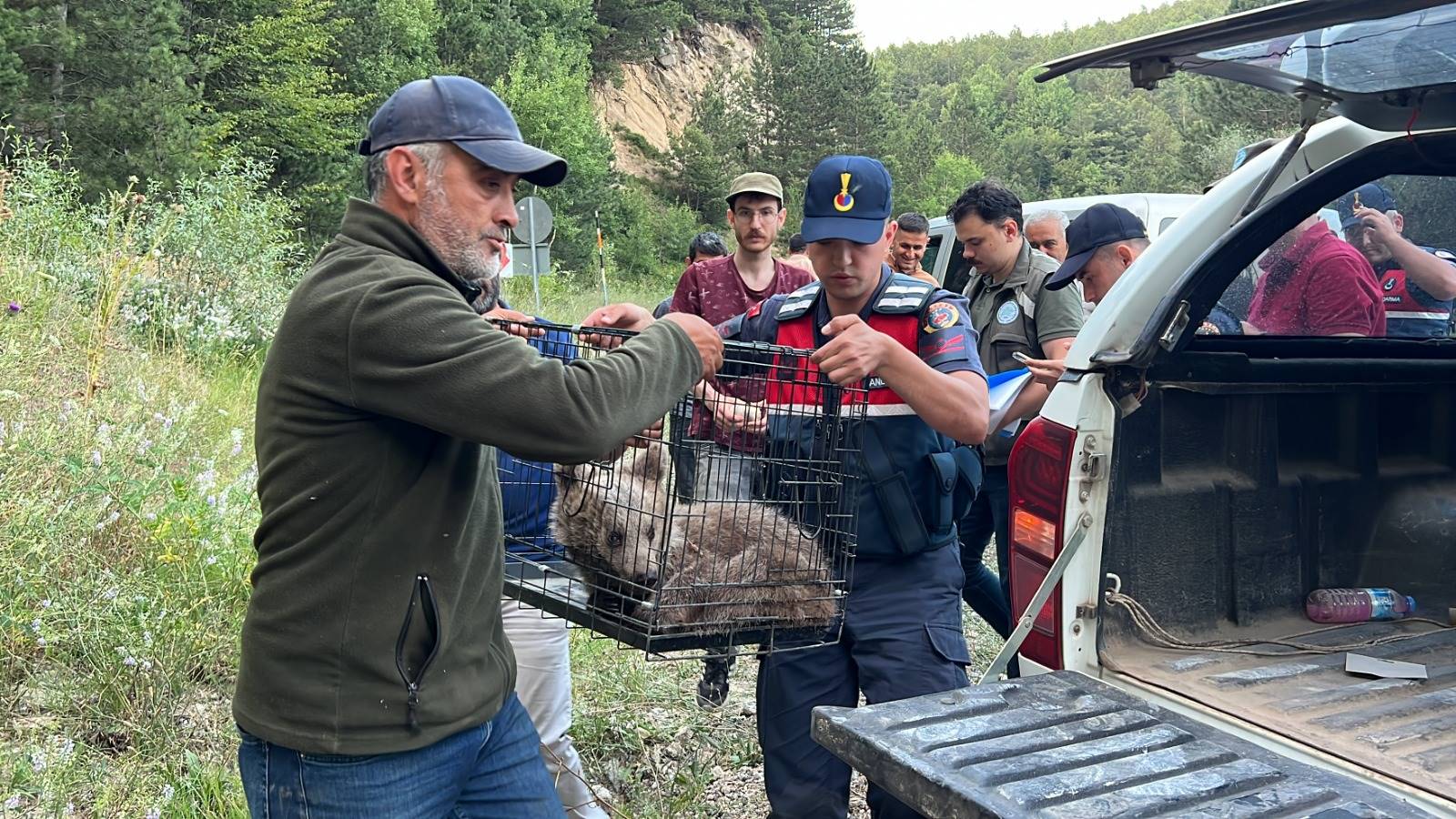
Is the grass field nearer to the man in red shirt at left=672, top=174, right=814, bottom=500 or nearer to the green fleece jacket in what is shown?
the green fleece jacket

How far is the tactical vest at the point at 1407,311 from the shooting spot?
379cm

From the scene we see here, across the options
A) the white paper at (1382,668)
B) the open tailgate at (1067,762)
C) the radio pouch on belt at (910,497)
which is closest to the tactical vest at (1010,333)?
the radio pouch on belt at (910,497)

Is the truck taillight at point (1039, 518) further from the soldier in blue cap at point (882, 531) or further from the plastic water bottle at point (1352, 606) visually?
the plastic water bottle at point (1352, 606)

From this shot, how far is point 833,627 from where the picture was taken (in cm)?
305

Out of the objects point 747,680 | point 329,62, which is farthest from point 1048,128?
point 747,680

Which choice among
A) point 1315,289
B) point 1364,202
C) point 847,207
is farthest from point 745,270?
point 1364,202

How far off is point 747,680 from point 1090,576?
2.86 metres

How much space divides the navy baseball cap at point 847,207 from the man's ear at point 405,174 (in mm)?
1424

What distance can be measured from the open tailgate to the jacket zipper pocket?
0.90m

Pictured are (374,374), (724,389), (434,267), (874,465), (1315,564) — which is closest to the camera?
(374,374)

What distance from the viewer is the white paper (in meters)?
2.97

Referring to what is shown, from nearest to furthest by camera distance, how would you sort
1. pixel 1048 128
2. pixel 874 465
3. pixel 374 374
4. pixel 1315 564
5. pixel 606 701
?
pixel 374 374 → pixel 874 465 → pixel 1315 564 → pixel 606 701 → pixel 1048 128

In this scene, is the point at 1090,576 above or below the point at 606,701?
above

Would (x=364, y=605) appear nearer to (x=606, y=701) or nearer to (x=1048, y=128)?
(x=606, y=701)
